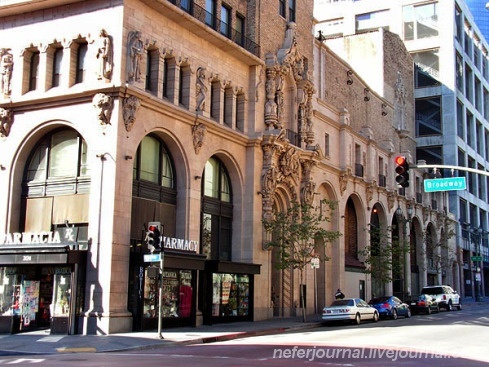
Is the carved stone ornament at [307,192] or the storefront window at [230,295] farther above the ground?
the carved stone ornament at [307,192]

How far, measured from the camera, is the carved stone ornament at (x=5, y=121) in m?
30.1

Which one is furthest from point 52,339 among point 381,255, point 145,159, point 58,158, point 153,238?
point 381,255

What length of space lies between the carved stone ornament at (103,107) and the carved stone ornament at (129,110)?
1.82ft

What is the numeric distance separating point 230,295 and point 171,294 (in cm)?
570

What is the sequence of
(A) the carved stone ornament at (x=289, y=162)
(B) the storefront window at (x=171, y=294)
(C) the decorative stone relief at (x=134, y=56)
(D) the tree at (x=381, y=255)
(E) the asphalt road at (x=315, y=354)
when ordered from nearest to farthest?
(E) the asphalt road at (x=315, y=354) → (B) the storefront window at (x=171, y=294) → (C) the decorative stone relief at (x=134, y=56) → (A) the carved stone ornament at (x=289, y=162) → (D) the tree at (x=381, y=255)

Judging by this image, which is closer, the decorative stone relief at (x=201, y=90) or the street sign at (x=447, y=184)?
the street sign at (x=447, y=184)

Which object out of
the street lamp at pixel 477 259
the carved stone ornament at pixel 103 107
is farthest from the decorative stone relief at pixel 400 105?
the carved stone ornament at pixel 103 107

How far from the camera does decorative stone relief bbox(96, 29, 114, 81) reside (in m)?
27.5

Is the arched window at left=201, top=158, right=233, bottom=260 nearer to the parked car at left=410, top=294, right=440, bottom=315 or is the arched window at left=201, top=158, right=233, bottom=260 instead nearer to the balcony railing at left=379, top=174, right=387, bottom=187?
the parked car at left=410, top=294, right=440, bottom=315

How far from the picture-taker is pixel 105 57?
27625 mm

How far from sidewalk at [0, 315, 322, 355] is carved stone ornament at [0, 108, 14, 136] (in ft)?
31.5

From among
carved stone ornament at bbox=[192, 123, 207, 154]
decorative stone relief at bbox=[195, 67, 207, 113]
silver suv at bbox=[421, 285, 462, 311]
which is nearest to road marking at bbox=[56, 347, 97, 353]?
carved stone ornament at bbox=[192, 123, 207, 154]

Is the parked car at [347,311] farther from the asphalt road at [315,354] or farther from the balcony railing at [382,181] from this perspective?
the balcony railing at [382,181]

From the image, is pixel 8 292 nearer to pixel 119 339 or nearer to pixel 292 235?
pixel 119 339
